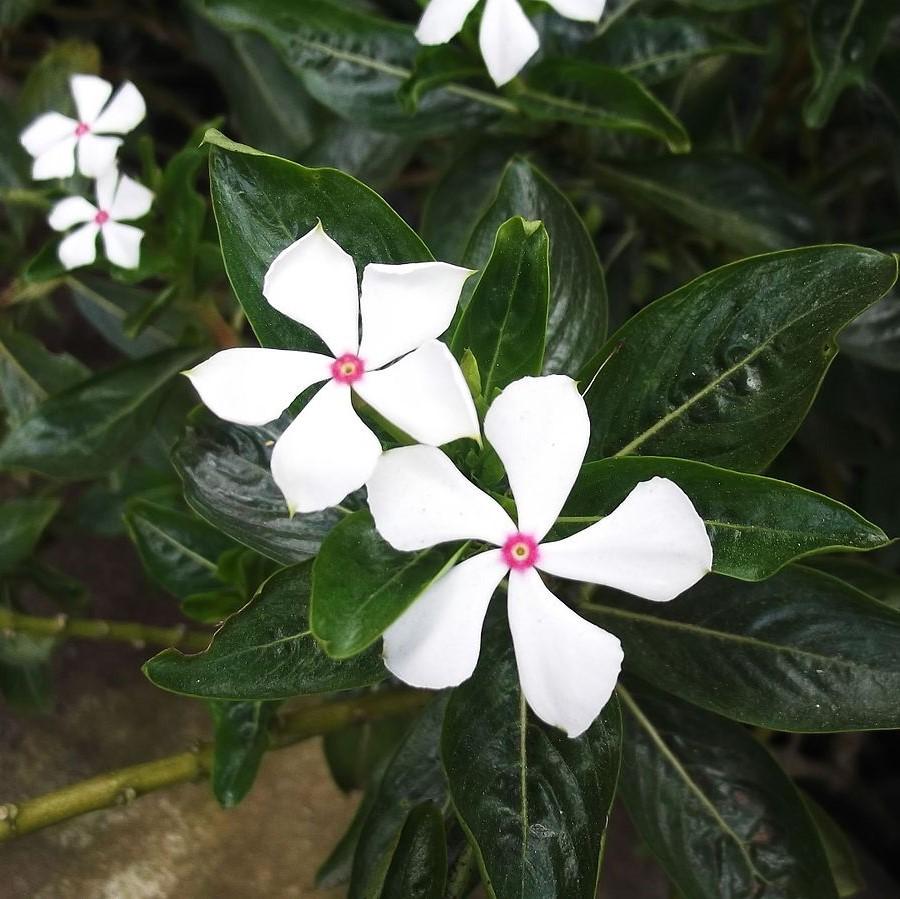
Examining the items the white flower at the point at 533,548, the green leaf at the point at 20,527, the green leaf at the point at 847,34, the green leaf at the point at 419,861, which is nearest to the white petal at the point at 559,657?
the white flower at the point at 533,548

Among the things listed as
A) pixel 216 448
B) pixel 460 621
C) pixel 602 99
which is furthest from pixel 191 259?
pixel 460 621

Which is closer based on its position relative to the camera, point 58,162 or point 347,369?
point 347,369

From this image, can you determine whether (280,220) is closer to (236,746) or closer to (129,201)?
(129,201)

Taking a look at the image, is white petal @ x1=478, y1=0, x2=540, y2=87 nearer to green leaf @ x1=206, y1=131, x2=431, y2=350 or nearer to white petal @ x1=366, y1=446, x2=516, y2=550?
green leaf @ x1=206, y1=131, x2=431, y2=350

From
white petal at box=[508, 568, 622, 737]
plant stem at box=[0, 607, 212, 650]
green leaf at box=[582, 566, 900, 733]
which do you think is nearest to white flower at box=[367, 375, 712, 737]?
white petal at box=[508, 568, 622, 737]

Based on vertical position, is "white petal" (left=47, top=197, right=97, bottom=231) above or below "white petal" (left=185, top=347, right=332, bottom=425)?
below

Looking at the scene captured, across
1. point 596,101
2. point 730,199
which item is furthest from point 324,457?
point 730,199
